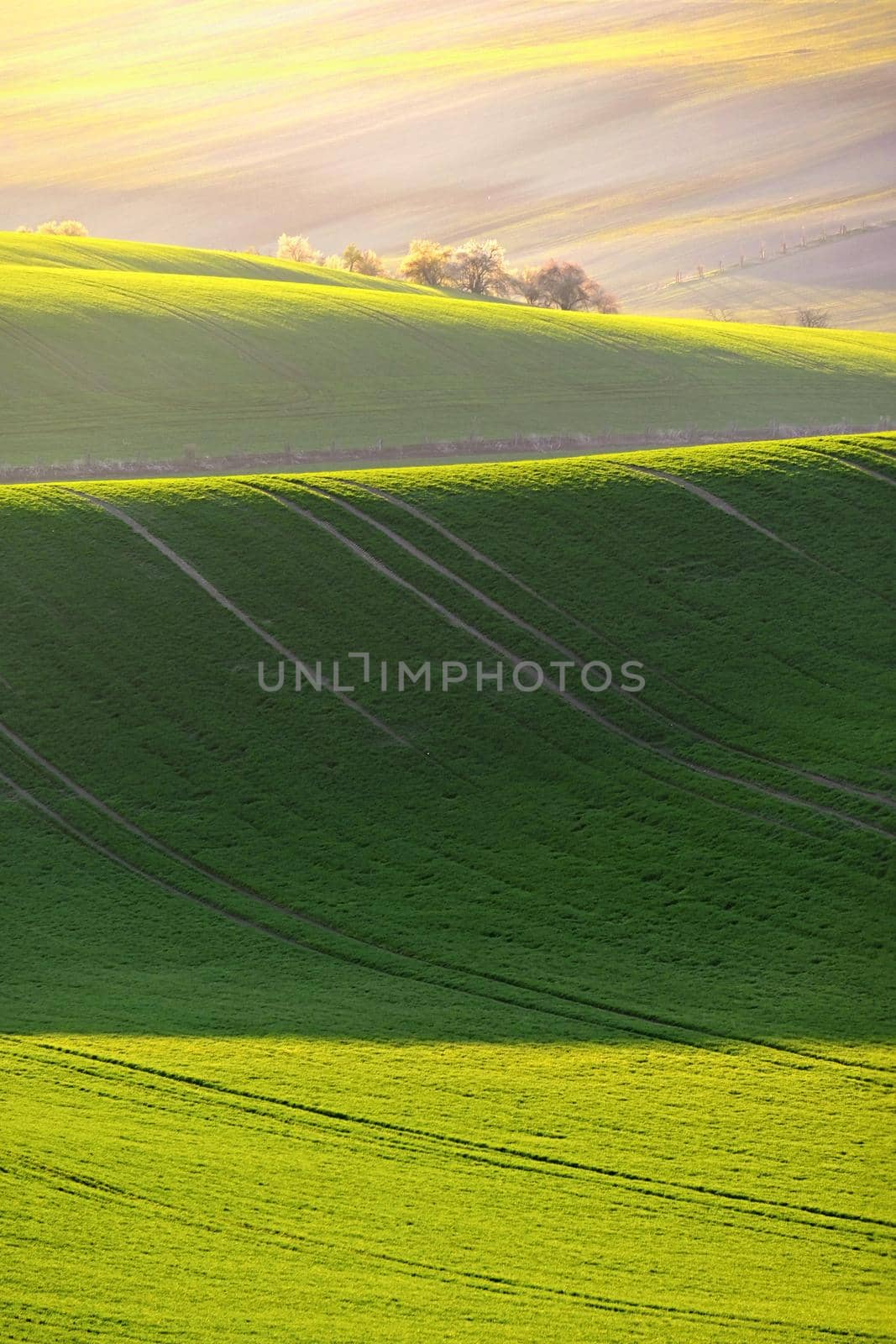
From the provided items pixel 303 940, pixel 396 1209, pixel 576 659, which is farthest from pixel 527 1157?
pixel 576 659

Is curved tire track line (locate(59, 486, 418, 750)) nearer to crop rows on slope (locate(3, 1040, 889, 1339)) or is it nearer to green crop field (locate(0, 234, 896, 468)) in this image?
green crop field (locate(0, 234, 896, 468))

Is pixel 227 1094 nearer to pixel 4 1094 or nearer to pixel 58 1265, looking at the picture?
pixel 4 1094

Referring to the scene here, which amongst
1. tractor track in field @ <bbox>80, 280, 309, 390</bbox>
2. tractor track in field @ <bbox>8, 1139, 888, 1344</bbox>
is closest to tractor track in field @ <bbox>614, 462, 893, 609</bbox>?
tractor track in field @ <bbox>80, 280, 309, 390</bbox>

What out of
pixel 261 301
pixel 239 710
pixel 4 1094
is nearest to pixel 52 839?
pixel 239 710

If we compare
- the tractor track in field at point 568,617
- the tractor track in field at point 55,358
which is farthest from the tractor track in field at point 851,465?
the tractor track in field at point 55,358

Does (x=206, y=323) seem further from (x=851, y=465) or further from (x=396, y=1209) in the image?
(x=396, y=1209)

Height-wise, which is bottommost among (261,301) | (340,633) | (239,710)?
(239,710)

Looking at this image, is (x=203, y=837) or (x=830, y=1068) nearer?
(x=830, y=1068)

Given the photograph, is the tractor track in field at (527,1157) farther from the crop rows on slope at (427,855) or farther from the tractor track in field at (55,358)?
the tractor track in field at (55,358)
